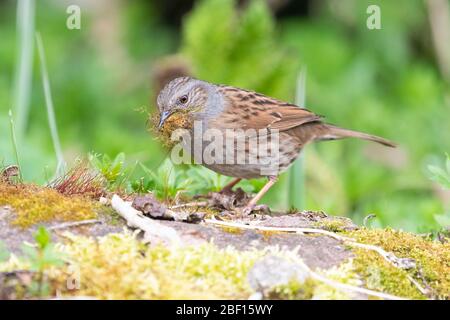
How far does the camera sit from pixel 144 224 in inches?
153

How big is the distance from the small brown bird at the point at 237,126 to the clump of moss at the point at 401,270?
1.25 metres

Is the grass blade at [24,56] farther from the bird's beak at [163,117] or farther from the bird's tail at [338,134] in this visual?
the bird's tail at [338,134]

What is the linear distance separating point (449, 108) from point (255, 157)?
399 cm

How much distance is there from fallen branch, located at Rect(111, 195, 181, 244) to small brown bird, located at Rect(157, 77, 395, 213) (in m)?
1.46

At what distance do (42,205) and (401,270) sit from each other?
1694 millimetres

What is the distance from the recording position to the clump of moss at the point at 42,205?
3.92m

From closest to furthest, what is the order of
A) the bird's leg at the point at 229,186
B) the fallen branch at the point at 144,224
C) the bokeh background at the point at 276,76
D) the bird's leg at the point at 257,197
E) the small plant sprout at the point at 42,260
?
the small plant sprout at the point at 42,260 < the fallen branch at the point at 144,224 < the bird's leg at the point at 257,197 < the bird's leg at the point at 229,186 < the bokeh background at the point at 276,76

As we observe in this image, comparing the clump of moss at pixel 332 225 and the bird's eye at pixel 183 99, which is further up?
the bird's eye at pixel 183 99

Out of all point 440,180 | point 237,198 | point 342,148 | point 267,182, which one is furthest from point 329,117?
point 440,180

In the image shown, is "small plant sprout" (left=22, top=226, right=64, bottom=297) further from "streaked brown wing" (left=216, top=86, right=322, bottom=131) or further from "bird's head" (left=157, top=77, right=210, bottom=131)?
"streaked brown wing" (left=216, top=86, right=322, bottom=131)

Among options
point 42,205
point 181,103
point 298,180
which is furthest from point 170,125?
point 42,205

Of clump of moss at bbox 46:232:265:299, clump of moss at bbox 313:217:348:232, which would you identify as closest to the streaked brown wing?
clump of moss at bbox 313:217:348:232

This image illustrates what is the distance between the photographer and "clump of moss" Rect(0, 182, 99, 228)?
3.92m

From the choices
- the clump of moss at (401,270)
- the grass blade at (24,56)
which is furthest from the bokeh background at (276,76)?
the clump of moss at (401,270)
